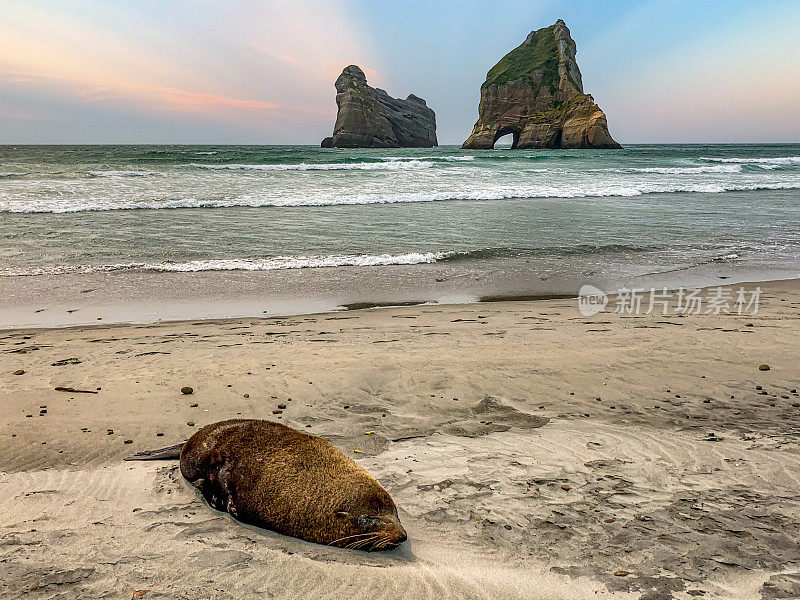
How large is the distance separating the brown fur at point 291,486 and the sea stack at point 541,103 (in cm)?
7300

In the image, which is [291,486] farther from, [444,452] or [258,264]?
[258,264]

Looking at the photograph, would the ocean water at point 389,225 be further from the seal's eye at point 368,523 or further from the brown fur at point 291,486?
the seal's eye at point 368,523

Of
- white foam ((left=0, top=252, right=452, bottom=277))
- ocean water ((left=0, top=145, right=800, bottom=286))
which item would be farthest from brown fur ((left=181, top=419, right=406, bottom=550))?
white foam ((left=0, top=252, right=452, bottom=277))

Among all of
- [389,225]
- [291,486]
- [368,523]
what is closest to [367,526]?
[368,523]

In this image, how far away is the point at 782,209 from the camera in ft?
58.5

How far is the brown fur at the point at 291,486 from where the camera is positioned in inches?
109

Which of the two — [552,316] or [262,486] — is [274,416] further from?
[552,316]

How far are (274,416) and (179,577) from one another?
187 cm

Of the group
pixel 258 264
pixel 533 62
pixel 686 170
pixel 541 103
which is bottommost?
pixel 258 264

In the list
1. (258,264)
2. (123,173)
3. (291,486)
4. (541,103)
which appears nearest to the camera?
(291,486)

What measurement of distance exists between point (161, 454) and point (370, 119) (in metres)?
83.2

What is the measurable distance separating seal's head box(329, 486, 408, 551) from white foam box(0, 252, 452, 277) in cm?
738

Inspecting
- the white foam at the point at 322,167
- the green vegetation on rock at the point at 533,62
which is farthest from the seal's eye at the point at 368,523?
the green vegetation on rock at the point at 533,62

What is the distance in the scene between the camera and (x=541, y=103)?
79.8m
